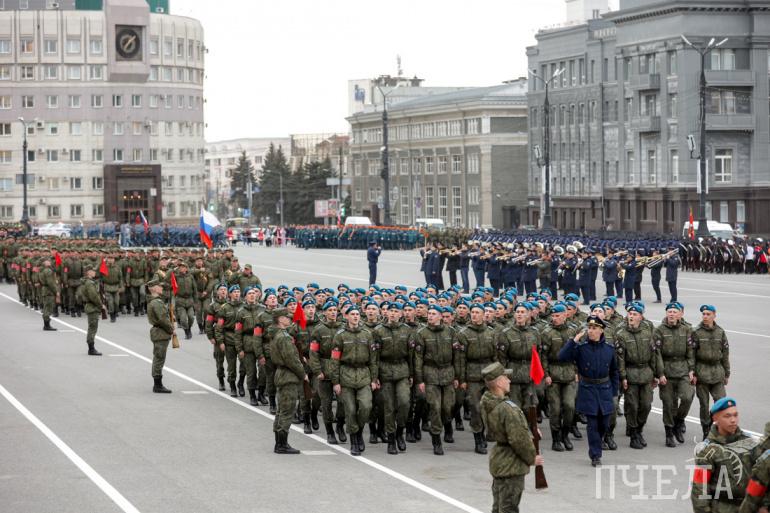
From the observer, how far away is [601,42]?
89062 millimetres

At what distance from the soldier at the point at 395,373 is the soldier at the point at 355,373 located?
176mm

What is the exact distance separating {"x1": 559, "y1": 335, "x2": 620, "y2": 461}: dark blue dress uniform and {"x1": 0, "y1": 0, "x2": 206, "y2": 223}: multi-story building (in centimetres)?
9865

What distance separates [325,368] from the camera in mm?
16625

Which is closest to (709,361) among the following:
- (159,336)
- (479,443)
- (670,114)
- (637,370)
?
(637,370)

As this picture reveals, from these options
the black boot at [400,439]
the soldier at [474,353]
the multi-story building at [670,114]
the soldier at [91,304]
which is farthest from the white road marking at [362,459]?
the multi-story building at [670,114]

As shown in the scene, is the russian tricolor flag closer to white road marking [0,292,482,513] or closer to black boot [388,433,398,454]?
white road marking [0,292,482,513]

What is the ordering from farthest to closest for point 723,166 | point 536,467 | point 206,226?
point 723,166 → point 206,226 → point 536,467

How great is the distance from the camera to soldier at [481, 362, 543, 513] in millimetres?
10453

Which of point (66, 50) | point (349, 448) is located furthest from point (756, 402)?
point (66, 50)

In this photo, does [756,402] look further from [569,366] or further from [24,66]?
[24,66]

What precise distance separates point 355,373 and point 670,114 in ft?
211

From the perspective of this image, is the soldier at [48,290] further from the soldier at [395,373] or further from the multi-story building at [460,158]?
the multi-story building at [460,158]

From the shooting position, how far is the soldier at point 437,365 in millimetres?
16156

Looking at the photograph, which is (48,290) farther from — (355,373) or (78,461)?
(355,373)
